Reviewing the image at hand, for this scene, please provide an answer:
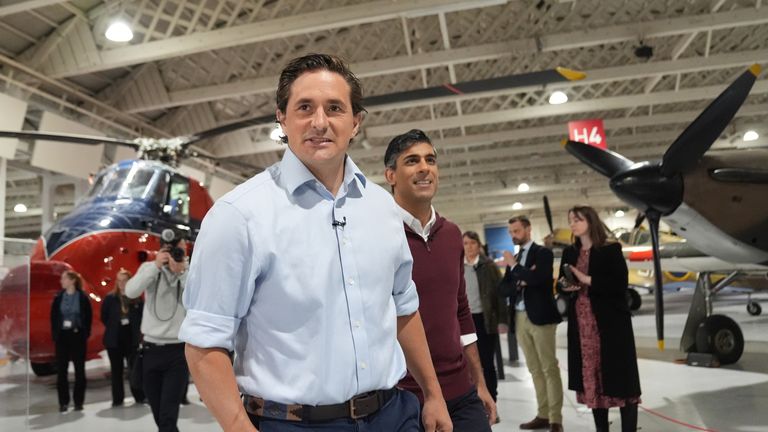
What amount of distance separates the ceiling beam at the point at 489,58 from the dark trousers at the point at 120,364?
6255mm

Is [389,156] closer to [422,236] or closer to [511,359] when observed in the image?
[422,236]

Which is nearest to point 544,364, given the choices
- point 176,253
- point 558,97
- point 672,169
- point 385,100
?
point 672,169

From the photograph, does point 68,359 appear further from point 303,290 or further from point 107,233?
point 303,290

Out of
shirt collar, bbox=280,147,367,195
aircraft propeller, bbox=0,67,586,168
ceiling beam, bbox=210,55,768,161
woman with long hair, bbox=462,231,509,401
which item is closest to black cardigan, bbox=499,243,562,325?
woman with long hair, bbox=462,231,509,401

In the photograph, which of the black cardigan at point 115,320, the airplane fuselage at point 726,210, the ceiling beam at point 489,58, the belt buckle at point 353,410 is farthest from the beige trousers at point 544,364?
the ceiling beam at point 489,58

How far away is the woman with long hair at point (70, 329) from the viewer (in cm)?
561

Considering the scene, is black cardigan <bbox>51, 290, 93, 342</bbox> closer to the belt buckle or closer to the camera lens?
the camera lens

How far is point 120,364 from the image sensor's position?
6.05m

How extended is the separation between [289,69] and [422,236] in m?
1.16

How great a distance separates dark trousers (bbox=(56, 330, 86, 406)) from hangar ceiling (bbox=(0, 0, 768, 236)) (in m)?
4.93

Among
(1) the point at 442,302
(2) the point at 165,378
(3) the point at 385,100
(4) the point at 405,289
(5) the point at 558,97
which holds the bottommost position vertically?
(2) the point at 165,378

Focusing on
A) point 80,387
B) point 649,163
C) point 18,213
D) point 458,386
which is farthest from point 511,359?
point 18,213

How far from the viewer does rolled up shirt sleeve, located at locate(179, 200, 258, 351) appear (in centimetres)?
114

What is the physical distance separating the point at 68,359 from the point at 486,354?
4330 mm
